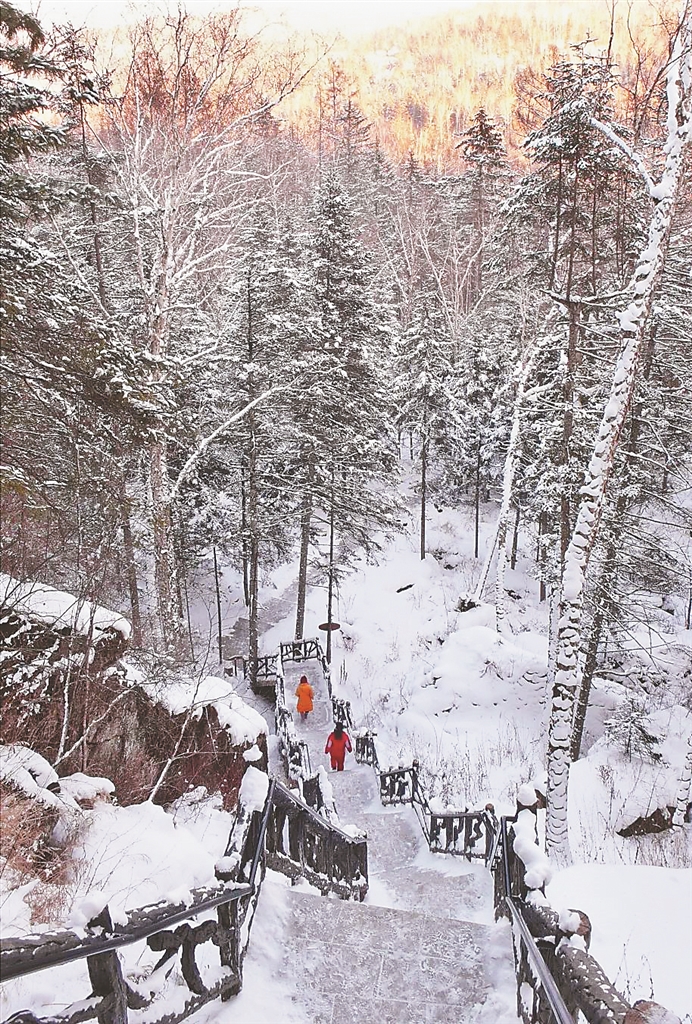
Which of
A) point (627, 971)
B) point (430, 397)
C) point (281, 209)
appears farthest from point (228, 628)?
point (281, 209)

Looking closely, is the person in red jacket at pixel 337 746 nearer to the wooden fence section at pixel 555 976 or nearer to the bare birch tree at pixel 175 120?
the bare birch tree at pixel 175 120

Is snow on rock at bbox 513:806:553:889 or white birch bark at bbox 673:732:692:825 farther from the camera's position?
white birch bark at bbox 673:732:692:825

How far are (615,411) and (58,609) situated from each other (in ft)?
26.3

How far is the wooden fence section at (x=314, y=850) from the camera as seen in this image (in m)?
5.89

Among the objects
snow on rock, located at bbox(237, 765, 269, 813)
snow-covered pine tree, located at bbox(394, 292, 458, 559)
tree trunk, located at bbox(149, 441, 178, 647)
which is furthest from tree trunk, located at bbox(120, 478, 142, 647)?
snow-covered pine tree, located at bbox(394, 292, 458, 559)

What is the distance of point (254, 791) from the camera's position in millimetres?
4934

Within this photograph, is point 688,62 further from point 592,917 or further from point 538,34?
point 538,34

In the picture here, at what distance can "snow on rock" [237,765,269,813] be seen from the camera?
482cm

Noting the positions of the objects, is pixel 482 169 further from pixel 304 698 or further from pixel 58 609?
pixel 58 609

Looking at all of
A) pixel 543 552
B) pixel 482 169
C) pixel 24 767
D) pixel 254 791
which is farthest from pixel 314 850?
pixel 482 169

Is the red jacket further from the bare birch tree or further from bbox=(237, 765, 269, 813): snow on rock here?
bbox=(237, 765, 269, 813): snow on rock

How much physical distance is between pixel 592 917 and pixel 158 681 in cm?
626

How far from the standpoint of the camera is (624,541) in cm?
1493

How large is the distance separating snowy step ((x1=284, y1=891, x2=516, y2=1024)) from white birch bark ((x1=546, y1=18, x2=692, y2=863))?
4.12 meters
